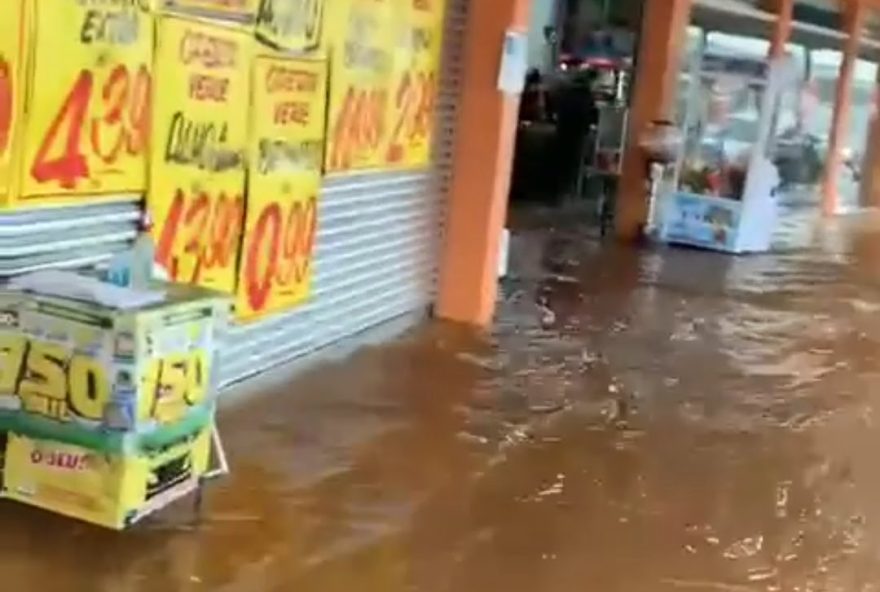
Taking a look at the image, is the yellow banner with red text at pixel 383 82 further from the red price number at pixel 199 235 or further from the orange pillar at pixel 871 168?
the orange pillar at pixel 871 168

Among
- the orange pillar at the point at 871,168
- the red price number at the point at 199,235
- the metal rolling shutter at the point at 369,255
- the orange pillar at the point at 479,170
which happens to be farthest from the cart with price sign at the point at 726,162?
the red price number at the point at 199,235

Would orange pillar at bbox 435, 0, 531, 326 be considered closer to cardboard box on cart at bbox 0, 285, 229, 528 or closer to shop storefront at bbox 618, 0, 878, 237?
cardboard box on cart at bbox 0, 285, 229, 528

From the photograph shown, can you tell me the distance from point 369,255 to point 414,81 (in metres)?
0.71

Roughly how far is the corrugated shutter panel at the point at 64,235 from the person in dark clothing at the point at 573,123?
8.40m

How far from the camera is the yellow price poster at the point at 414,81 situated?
587 centimetres

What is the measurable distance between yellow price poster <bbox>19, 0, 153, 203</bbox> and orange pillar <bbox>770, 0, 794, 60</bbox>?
8607 millimetres

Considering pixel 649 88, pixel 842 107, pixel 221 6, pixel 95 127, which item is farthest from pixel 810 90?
pixel 95 127

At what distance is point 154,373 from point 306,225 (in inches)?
73.4

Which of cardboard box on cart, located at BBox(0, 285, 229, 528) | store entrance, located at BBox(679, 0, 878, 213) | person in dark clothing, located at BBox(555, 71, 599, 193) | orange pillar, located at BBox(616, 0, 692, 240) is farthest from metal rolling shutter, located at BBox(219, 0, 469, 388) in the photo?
person in dark clothing, located at BBox(555, 71, 599, 193)

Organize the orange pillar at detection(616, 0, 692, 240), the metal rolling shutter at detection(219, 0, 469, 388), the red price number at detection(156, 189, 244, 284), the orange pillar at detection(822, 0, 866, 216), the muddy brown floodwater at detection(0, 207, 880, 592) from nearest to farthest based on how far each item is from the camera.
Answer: the muddy brown floodwater at detection(0, 207, 880, 592)
the red price number at detection(156, 189, 244, 284)
the metal rolling shutter at detection(219, 0, 469, 388)
the orange pillar at detection(616, 0, 692, 240)
the orange pillar at detection(822, 0, 866, 216)

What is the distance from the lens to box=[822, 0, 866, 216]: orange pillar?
14.2 meters

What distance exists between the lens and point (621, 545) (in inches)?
151

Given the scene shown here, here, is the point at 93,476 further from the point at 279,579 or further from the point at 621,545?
the point at 621,545

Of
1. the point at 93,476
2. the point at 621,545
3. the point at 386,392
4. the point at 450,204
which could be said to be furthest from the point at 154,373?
the point at 450,204
